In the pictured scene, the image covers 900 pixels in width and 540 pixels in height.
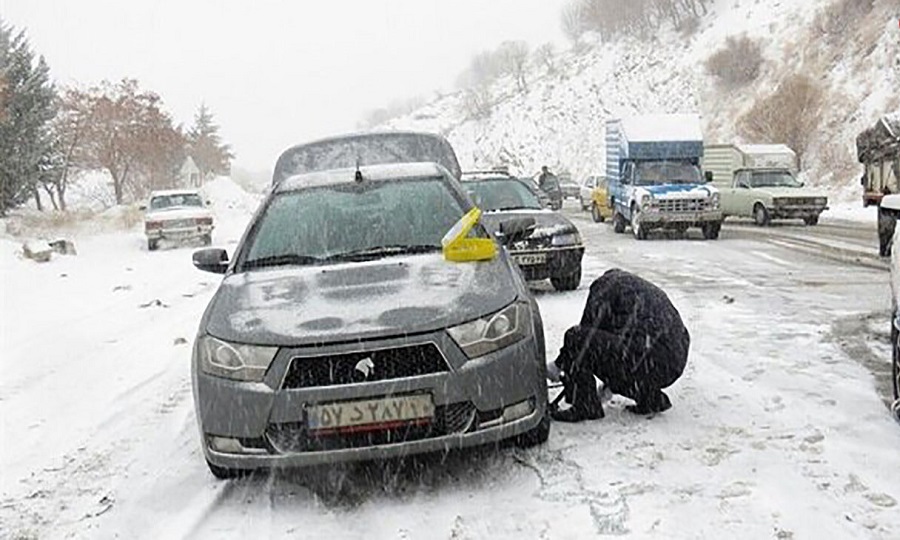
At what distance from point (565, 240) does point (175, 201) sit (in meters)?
18.1

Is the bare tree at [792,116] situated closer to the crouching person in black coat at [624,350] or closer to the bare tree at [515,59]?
the crouching person in black coat at [624,350]

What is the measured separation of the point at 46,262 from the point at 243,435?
16768 mm

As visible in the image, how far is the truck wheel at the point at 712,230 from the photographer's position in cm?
1931

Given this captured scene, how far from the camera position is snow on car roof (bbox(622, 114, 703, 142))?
846 inches

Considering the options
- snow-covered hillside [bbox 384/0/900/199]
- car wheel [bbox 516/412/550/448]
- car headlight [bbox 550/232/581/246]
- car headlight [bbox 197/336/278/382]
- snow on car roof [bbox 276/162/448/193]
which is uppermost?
snow-covered hillside [bbox 384/0/900/199]

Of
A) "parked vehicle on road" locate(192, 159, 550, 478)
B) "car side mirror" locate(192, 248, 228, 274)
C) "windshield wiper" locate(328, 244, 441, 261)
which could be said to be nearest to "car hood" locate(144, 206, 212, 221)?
"car side mirror" locate(192, 248, 228, 274)

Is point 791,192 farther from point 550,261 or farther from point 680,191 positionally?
point 550,261

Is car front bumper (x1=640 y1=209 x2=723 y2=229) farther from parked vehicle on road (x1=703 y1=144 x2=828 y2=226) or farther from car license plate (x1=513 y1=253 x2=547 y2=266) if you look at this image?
car license plate (x1=513 y1=253 x2=547 y2=266)

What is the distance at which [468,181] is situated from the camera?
12500 mm

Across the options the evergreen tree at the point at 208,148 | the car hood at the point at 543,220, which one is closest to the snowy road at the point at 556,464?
the car hood at the point at 543,220

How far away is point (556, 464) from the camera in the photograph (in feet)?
15.0

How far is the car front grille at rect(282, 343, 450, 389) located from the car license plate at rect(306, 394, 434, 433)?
0.10 metres

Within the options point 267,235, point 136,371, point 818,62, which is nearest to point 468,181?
point 136,371

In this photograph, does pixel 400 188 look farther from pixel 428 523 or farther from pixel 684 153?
pixel 684 153
